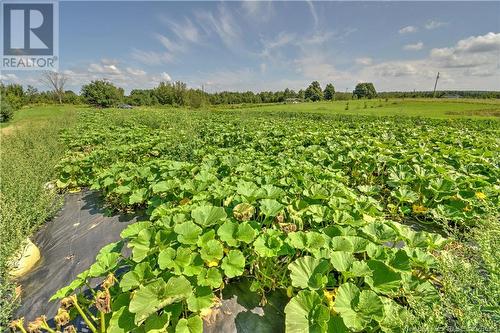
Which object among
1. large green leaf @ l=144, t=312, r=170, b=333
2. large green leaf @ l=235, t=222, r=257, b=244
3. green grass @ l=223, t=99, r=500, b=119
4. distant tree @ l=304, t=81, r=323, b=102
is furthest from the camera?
distant tree @ l=304, t=81, r=323, b=102

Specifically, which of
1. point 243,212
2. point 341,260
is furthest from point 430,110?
point 341,260

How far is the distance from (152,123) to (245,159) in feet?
47.2

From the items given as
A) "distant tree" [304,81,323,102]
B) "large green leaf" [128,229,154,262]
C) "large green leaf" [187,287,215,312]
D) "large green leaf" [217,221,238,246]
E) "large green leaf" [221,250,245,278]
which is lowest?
"large green leaf" [187,287,215,312]

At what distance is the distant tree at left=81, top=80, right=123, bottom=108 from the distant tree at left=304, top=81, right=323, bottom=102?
56287 millimetres

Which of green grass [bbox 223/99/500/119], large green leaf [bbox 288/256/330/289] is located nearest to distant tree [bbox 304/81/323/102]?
green grass [bbox 223/99/500/119]

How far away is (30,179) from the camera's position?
5551mm

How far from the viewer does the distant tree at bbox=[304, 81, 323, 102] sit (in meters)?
82.8

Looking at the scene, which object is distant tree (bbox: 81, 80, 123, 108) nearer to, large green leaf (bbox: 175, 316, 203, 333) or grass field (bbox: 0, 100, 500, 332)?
grass field (bbox: 0, 100, 500, 332)

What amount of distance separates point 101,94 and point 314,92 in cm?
6075

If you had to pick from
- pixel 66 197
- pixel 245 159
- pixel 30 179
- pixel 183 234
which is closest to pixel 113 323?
pixel 183 234

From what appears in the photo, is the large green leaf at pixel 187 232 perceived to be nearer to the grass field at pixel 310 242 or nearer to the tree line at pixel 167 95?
the grass field at pixel 310 242

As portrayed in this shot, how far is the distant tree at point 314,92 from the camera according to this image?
272 ft

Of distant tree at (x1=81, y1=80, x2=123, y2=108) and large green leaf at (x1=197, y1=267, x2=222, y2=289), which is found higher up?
distant tree at (x1=81, y1=80, x2=123, y2=108)

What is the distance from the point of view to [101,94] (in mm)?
55531
